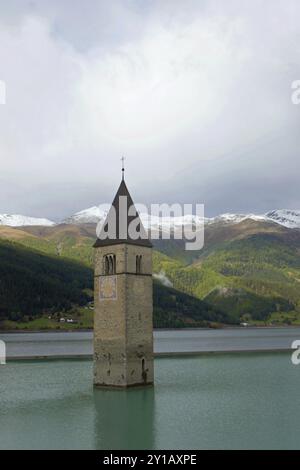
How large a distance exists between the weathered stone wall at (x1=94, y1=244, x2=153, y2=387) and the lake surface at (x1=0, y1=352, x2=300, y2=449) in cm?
176

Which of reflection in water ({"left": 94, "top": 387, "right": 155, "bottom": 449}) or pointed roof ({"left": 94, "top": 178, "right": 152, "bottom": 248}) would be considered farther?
pointed roof ({"left": 94, "top": 178, "right": 152, "bottom": 248})

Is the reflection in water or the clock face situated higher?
the clock face

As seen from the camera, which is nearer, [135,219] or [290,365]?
[135,219]

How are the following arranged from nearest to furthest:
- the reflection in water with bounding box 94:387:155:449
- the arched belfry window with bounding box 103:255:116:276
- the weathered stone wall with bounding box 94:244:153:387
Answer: the reflection in water with bounding box 94:387:155:449
the weathered stone wall with bounding box 94:244:153:387
the arched belfry window with bounding box 103:255:116:276

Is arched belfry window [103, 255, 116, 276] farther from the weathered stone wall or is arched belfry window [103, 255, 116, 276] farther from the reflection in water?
the reflection in water

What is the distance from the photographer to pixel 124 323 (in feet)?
171

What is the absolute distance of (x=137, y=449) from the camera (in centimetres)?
3319

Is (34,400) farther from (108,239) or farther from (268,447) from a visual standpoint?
(268,447)

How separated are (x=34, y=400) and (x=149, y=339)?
39.5 ft

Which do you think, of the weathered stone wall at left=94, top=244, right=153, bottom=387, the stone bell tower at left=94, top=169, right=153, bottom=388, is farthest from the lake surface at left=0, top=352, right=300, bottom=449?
the stone bell tower at left=94, top=169, right=153, bottom=388

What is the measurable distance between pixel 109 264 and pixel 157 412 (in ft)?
54.2

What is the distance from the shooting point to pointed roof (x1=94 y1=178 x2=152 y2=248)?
2148 inches

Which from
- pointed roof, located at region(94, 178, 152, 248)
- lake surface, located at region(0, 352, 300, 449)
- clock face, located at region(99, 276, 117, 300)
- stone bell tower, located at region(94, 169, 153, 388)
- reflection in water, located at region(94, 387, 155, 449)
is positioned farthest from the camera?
pointed roof, located at region(94, 178, 152, 248)
